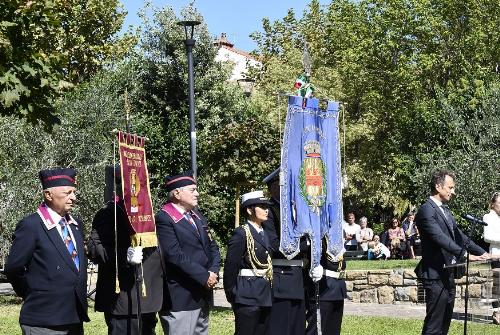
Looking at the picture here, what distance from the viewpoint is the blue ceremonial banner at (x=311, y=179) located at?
35.1 ft

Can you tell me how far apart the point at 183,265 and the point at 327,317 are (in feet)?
7.22

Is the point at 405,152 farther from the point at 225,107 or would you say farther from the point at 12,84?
the point at 12,84

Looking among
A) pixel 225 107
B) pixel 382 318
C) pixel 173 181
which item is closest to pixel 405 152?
pixel 225 107

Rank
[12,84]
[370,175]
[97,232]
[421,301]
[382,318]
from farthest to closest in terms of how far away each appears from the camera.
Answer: [370,175]
[421,301]
[382,318]
[12,84]
[97,232]

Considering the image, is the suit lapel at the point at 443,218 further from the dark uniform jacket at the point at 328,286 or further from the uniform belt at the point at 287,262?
the uniform belt at the point at 287,262

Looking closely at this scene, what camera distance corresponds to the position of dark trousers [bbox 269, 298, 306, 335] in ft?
34.8

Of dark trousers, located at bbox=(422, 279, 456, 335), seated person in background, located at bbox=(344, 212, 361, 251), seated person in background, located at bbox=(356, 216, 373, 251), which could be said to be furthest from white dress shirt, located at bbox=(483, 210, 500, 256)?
seated person in background, located at bbox=(344, 212, 361, 251)

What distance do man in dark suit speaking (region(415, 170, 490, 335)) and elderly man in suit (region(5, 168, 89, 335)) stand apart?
4.37 m

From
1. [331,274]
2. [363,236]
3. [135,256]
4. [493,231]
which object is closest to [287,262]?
[331,274]

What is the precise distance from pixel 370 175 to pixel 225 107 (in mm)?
14825

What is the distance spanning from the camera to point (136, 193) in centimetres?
917

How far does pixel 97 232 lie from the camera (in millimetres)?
9250

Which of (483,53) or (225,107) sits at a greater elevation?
(483,53)

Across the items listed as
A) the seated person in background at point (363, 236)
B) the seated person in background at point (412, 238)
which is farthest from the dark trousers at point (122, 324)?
the seated person in background at point (363, 236)
